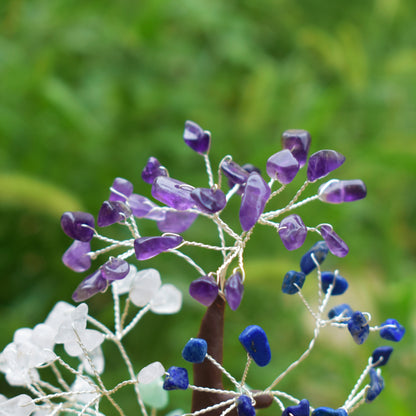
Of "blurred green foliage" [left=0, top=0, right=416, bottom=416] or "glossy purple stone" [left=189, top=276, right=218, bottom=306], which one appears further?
"blurred green foliage" [left=0, top=0, right=416, bottom=416]

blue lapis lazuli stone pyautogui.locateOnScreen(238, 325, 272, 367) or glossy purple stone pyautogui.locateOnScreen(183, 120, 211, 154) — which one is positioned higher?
glossy purple stone pyautogui.locateOnScreen(183, 120, 211, 154)

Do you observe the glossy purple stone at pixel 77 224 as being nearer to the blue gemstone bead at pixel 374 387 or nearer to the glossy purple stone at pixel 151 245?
the glossy purple stone at pixel 151 245

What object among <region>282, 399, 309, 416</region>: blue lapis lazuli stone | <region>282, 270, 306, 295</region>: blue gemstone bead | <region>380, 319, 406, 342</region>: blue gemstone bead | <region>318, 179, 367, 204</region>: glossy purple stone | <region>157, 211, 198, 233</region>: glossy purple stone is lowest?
<region>282, 399, 309, 416</region>: blue lapis lazuli stone

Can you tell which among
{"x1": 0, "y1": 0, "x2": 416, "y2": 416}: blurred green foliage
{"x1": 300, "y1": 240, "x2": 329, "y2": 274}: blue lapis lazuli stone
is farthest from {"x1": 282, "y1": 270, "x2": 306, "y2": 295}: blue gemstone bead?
{"x1": 0, "y1": 0, "x2": 416, "y2": 416}: blurred green foliage

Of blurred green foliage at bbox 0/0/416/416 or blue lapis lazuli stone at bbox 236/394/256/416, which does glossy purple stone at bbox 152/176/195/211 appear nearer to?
blue lapis lazuli stone at bbox 236/394/256/416

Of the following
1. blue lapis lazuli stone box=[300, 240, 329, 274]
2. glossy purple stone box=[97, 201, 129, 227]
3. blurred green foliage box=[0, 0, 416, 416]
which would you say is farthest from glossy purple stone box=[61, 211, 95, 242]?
blurred green foliage box=[0, 0, 416, 416]

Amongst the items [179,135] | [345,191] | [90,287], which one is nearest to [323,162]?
[345,191]
